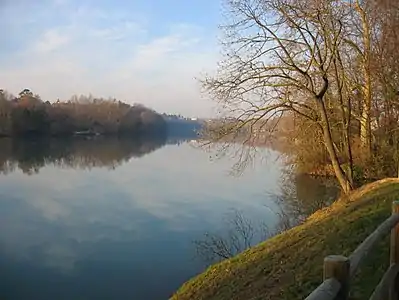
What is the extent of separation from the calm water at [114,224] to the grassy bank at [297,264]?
2.13 metres

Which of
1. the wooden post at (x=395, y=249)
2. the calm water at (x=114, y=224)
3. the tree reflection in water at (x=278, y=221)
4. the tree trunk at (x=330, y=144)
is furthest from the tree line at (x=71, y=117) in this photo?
the wooden post at (x=395, y=249)

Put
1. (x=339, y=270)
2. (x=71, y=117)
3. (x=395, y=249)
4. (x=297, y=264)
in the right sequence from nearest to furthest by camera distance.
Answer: (x=339, y=270) → (x=395, y=249) → (x=297, y=264) → (x=71, y=117)

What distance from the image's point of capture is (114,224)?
51.0 ft

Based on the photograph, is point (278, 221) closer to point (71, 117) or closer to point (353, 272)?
point (353, 272)

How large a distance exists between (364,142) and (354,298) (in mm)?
13740

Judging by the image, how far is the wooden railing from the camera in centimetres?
171

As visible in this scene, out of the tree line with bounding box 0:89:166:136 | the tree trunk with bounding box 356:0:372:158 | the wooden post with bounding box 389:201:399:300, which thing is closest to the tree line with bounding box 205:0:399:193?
the tree trunk with bounding box 356:0:372:158

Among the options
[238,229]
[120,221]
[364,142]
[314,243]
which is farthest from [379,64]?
[120,221]

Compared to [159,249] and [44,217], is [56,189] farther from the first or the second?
[159,249]

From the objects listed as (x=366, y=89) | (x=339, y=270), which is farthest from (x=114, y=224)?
(x=339, y=270)

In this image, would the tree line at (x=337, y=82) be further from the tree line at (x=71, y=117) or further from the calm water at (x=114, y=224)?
the tree line at (x=71, y=117)

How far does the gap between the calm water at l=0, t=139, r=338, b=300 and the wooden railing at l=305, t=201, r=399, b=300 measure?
6499mm

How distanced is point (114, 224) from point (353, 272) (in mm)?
13948

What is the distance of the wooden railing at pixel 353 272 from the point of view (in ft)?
5.61
